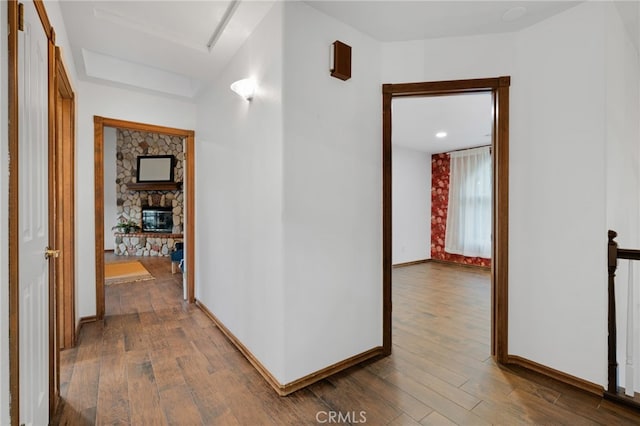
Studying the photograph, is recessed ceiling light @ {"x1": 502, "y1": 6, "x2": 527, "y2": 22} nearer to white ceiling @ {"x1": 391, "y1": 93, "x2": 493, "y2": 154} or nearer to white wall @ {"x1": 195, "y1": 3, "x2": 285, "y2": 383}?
white ceiling @ {"x1": 391, "y1": 93, "x2": 493, "y2": 154}

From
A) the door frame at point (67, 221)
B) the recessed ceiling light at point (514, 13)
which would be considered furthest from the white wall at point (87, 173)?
the recessed ceiling light at point (514, 13)

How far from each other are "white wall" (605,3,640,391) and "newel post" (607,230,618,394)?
3.9 inches

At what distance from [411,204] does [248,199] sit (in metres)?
4.90

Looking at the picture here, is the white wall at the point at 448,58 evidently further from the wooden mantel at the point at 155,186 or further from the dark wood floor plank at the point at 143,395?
the wooden mantel at the point at 155,186

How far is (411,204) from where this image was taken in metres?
6.56

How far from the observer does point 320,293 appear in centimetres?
207

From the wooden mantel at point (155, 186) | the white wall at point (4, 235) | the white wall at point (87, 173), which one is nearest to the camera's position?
→ the white wall at point (4, 235)

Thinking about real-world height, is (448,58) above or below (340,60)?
above

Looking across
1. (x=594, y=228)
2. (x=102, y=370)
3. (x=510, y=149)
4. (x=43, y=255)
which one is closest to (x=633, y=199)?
(x=594, y=228)

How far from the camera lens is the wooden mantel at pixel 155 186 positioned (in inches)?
289

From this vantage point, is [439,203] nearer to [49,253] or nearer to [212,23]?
[212,23]

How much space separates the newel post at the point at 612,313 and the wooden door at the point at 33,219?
303cm

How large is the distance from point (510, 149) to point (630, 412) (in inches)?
69.1

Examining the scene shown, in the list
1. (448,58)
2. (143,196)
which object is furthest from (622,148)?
(143,196)
